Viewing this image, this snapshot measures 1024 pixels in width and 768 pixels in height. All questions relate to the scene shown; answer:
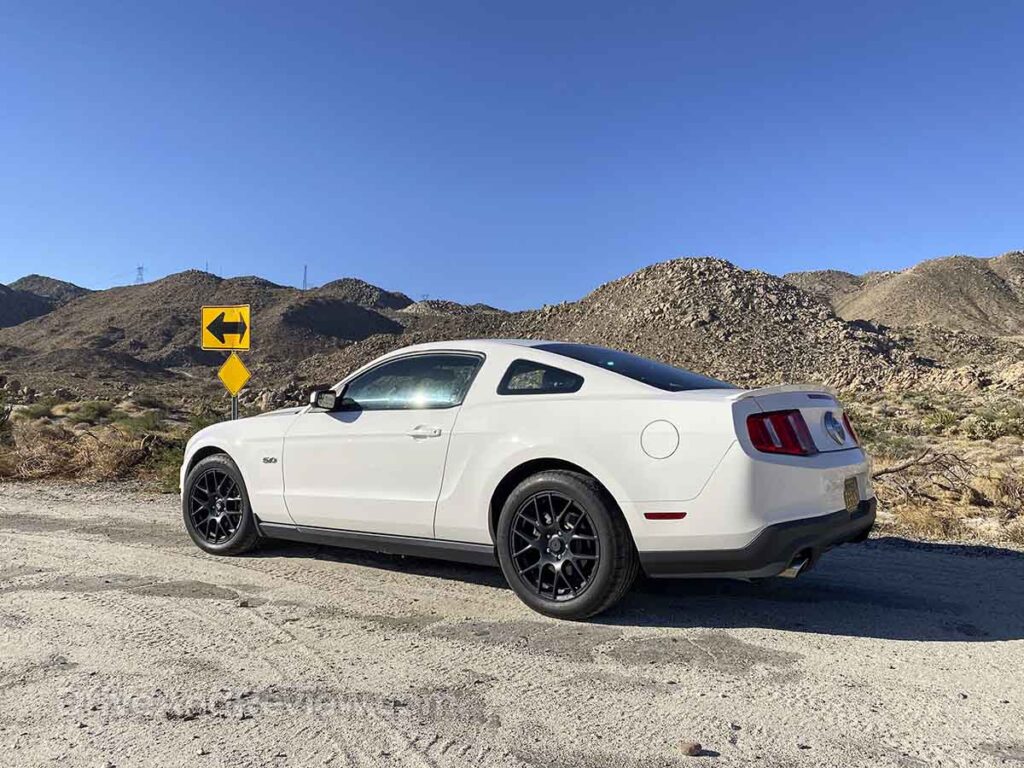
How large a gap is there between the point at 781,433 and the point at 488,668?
192cm

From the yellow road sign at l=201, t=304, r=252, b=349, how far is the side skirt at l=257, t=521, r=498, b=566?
4.89 m

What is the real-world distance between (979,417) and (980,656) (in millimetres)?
15494

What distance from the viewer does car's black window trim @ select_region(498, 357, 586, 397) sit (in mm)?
4770

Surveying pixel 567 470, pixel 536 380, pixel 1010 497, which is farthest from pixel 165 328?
pixel 567 470

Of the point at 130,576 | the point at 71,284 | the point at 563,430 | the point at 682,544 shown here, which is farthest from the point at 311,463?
the point at 71,284

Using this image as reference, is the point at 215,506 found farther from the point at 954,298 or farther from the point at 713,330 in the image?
the point at 954,298

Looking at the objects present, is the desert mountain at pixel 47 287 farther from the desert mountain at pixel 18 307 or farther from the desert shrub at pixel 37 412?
the desert shrub at pixel 37 412

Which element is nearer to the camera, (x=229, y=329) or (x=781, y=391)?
(x=781, y=391)

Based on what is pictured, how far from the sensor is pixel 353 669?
3.88 meters

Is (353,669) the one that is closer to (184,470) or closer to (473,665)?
(473,665)

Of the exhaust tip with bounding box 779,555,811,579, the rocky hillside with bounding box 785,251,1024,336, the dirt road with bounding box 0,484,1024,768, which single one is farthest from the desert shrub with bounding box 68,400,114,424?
the rocky hillside with bounding box 785,251,1024,336

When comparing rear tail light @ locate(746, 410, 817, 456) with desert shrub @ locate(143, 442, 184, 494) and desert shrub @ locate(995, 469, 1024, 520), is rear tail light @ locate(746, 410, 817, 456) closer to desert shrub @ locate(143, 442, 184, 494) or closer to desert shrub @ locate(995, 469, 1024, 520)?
desert shrub @ locate(995, 469, 1024, 520)

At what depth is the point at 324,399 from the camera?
5.68 metres

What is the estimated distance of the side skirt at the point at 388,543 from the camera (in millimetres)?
4961
